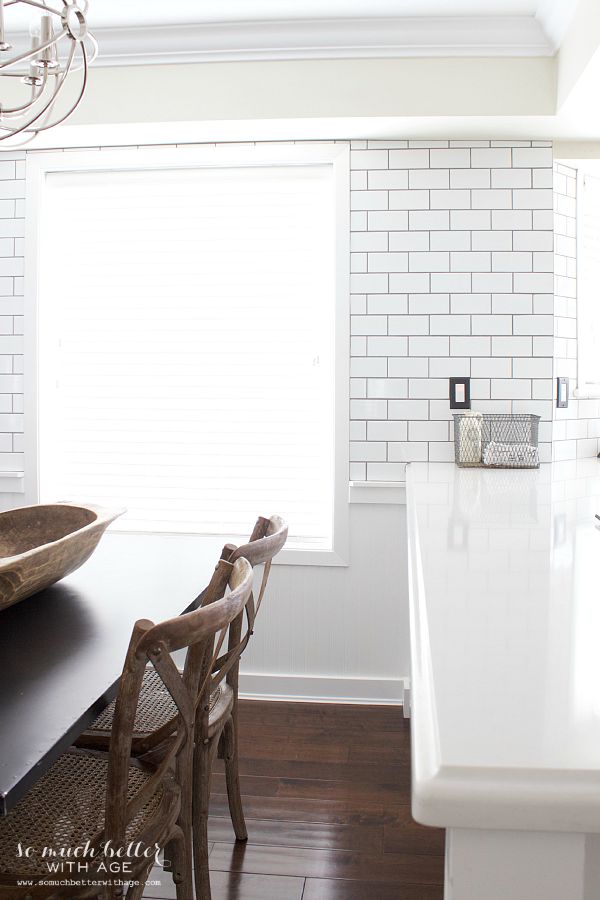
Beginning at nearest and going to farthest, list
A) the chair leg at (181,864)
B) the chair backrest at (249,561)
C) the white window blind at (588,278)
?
the chair leg at (181,864)
the chair backrest at (249,561)
the white window blind at (588,278)

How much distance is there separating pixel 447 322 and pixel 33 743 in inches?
102

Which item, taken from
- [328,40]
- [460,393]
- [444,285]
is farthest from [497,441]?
[328,40]

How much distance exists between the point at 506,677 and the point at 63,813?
980 millimetres

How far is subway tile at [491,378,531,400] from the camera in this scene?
321 cm

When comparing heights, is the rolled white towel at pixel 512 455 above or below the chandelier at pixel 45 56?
below

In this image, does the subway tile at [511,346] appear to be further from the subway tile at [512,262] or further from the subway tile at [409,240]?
the subway tile at [409,240]

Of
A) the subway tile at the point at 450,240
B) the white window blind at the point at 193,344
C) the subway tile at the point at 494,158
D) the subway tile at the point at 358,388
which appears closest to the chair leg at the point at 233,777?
the white window blind at the point at 193,344

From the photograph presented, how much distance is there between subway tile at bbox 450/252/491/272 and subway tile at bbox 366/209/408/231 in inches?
9.9

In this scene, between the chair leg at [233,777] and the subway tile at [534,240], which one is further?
the subway tile at [534,240]

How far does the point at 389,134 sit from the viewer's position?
3.14m

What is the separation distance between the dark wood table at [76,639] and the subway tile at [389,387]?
1.19 meters

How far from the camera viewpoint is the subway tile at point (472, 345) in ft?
10.6

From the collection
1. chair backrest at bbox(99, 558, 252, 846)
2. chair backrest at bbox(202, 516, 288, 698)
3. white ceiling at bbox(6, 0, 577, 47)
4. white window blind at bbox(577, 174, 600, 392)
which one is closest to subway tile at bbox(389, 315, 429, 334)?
white window blind at bbox(577, 174, 600, 392)

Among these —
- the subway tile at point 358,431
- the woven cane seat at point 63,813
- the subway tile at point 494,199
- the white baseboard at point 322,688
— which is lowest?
the white baseboard at point 322,688
